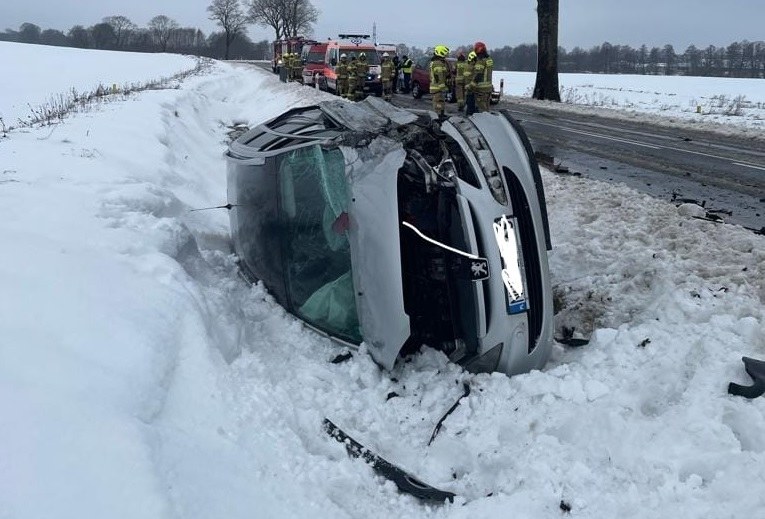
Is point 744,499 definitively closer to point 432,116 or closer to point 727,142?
point 432,116

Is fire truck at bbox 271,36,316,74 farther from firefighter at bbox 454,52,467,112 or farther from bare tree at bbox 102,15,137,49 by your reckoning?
bare tree at bbox 102,15,137,49

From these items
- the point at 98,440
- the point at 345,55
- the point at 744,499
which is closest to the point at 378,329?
the point at 98,440

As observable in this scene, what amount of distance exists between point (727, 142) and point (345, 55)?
14.2m

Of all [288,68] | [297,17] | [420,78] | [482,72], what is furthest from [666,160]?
[297,17]

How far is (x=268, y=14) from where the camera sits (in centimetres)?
8169

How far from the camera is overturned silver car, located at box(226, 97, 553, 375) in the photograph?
3352 mm

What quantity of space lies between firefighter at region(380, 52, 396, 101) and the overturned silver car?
65.7 feet

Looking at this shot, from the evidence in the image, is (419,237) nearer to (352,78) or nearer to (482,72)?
(482,72)

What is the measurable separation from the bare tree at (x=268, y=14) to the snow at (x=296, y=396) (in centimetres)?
8099

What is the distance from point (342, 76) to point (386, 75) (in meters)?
1.76

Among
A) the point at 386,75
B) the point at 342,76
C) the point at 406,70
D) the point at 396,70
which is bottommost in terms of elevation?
the point at 342,76

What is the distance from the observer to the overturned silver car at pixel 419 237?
Result: 11.0 ft

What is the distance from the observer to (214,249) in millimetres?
5195

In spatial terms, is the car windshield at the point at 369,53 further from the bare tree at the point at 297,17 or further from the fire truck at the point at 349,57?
the bare tree at the point at 297,17
